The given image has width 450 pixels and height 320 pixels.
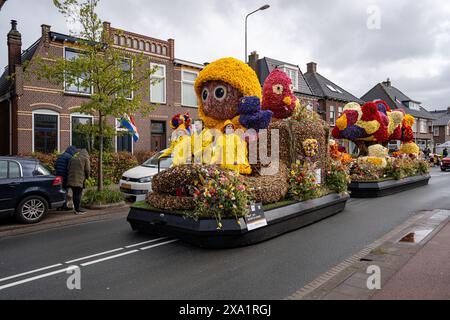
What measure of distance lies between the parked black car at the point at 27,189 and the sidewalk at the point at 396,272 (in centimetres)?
657

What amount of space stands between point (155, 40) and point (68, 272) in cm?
1801

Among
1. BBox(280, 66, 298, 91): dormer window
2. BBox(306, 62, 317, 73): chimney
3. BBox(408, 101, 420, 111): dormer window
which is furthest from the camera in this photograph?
BBox(408, 101, 420, 111): dormer window

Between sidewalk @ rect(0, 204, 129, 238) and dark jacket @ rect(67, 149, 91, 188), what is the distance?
0.82m

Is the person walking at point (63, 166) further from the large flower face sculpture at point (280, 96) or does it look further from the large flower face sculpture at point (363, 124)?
the large flower face sculpture at point (363, 124)

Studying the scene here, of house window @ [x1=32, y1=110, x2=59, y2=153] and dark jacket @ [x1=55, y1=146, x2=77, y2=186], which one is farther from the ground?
house window @ [x1=32, y1=110, x2=59, y2=153]

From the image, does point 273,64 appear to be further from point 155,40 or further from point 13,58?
point 13,58

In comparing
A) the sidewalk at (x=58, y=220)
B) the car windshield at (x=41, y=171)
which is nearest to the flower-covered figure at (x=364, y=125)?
the sidewalk at (x=58, y=220)

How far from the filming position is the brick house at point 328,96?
3101 cm

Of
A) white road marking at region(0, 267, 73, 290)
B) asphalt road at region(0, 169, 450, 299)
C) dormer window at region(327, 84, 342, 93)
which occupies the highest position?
dormer window at region(327, 84, 342, 93)

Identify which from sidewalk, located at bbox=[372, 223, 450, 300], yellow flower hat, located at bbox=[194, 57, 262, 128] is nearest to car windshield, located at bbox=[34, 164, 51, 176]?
yellow flower hat, located at bbox=[194, 57, 262, 128]

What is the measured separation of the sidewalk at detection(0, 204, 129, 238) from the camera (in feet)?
22.9

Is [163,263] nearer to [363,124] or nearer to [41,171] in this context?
[41,171]

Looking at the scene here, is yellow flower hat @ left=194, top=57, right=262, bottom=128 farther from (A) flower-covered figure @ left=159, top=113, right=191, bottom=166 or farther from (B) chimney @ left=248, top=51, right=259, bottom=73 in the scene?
(B) chimney @ left=248, top=51, right=259, bottom=73
